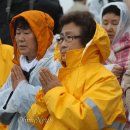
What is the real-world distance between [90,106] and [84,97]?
101 millimetres

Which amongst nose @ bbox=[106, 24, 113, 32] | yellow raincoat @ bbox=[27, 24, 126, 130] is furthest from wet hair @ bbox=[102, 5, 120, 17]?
yellow raincoat @ bbox=[27, 24, 126, 130]

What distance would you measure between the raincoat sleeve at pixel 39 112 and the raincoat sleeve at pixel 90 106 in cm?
26

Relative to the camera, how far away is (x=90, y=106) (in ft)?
12.6

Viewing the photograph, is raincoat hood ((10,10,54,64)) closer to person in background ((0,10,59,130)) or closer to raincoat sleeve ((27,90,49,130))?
person in background ((0,10,59,130))

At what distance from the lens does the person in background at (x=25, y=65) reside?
4.59 m

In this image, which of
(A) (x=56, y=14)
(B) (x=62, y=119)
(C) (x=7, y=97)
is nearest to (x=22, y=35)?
(C) (x=7, y=97)

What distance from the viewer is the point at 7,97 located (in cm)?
483

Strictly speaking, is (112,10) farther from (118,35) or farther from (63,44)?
(63,44)

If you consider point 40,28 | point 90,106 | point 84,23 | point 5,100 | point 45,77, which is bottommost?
point 5,100

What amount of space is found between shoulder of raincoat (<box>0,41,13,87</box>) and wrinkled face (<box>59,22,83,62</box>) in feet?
5.47

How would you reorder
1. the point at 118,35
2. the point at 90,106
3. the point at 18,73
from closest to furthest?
the point at 90,106, the point at 18,73, the point at 118,35

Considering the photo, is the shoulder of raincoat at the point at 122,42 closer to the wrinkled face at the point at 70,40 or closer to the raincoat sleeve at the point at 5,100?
the wrinkled face at the point at 70,40

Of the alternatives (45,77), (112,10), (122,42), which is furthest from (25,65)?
(112,10)

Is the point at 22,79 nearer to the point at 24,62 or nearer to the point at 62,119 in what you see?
the point at 24,62
